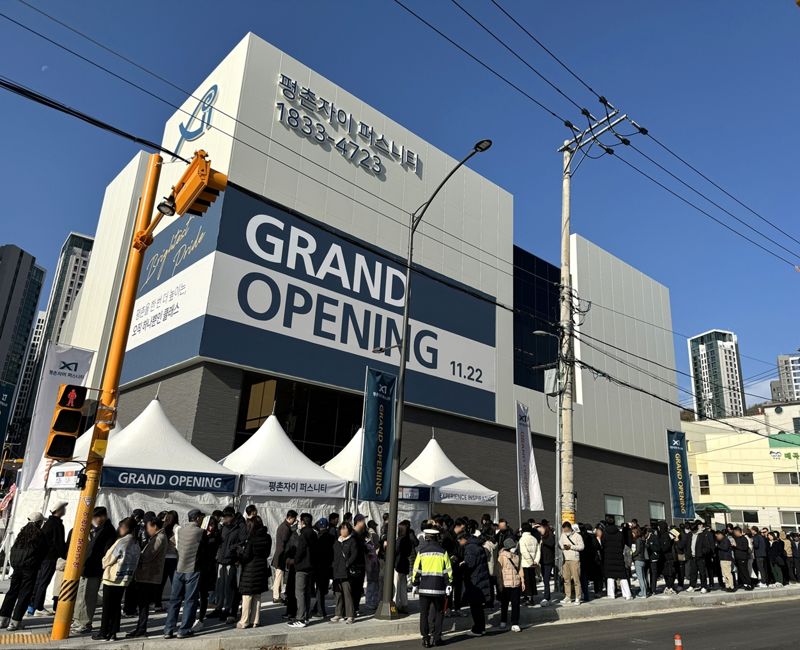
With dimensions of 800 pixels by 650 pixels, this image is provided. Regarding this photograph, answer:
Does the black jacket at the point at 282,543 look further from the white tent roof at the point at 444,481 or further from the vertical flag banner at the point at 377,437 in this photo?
the white tent roof at the point at 444,481

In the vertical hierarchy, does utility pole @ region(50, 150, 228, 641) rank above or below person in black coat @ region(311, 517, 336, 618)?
above

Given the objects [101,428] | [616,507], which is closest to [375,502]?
[101,428]

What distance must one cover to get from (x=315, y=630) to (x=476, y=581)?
2652 mm

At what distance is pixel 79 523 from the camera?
8.13 meters

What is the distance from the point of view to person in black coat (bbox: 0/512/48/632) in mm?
8664

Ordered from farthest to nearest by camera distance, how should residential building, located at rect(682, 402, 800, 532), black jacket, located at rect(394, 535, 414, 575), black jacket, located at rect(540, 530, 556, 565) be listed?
residential building, located at rect(682, 402, 800, 532)
black jacket, located at rect(540, 530, 556, 565)
black jacket, located at rect(394, 535, 414, 575)

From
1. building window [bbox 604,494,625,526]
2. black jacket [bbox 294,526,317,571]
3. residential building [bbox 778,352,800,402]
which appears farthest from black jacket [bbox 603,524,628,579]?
residential building [bbox 778,352,800,402]

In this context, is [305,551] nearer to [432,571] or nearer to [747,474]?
[432,571]

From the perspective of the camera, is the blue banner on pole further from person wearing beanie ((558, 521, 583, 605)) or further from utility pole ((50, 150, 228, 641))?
utility pole ((50, 150, 228, 641))

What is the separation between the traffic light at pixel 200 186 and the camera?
8023mm

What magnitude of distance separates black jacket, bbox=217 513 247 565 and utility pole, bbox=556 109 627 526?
8.23 m

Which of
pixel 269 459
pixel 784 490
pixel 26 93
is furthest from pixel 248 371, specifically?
pixel 784 490

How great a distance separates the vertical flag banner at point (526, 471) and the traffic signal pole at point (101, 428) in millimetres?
12308

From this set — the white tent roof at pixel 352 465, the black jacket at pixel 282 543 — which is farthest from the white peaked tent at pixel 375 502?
the black jacket at pixel 282 543
